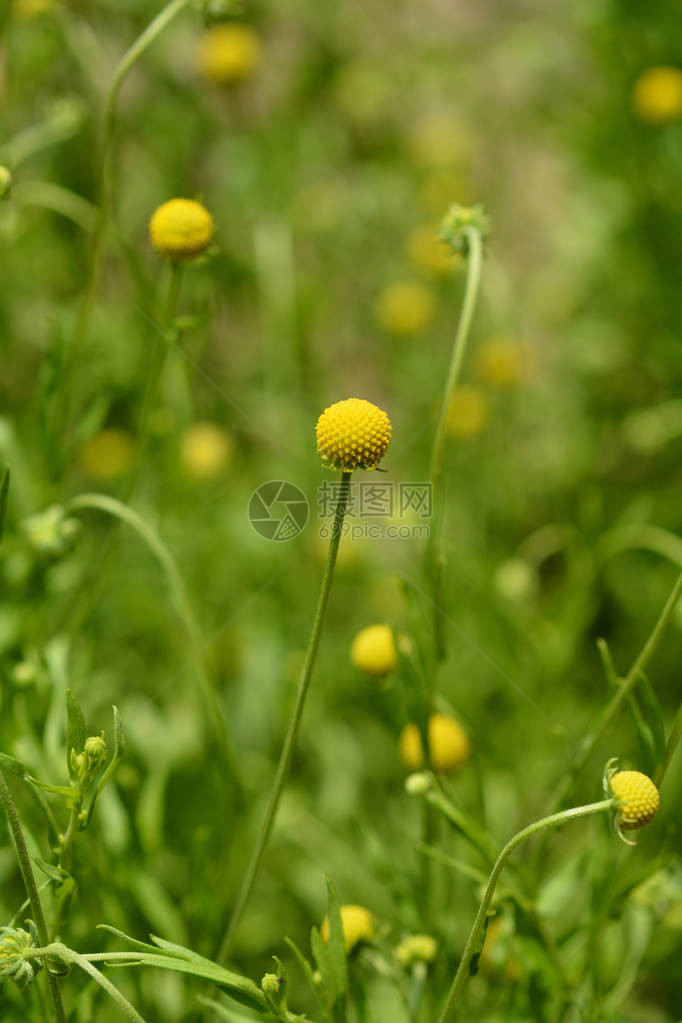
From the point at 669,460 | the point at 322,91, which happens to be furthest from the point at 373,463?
the point at 322,91

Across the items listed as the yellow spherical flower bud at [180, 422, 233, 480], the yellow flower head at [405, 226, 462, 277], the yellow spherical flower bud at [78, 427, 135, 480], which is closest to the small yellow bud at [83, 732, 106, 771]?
the yellow spherical flower bud at [180, 422, 233, 480]

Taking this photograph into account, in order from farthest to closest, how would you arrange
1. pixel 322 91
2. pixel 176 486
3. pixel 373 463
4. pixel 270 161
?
pixel 322 91 → pixel 270 161 → pixel 176 486 → pixel 373 463

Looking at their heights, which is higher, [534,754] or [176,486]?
[176,486]

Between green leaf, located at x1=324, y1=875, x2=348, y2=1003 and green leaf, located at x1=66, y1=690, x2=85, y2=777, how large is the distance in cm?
23

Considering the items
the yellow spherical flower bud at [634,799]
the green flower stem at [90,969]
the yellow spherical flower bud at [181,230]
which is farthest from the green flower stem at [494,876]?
the yellow spherical flower bud at [181,230]

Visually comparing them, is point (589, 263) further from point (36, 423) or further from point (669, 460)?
point (36, 423)

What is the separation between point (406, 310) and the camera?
2104 millimetres

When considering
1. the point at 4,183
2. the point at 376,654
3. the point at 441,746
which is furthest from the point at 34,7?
the point at 441,746

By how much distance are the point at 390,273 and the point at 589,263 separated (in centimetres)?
49

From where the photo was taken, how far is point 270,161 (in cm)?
216

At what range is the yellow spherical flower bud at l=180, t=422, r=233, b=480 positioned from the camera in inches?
65.0

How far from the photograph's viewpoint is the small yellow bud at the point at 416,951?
929mm

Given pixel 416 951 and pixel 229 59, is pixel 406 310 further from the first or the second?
pixel 416 951

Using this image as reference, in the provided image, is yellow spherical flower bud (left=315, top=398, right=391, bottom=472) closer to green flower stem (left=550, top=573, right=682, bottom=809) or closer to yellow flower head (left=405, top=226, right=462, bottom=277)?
green flower stem (left=550, top=573, right=682, bottom=809)
